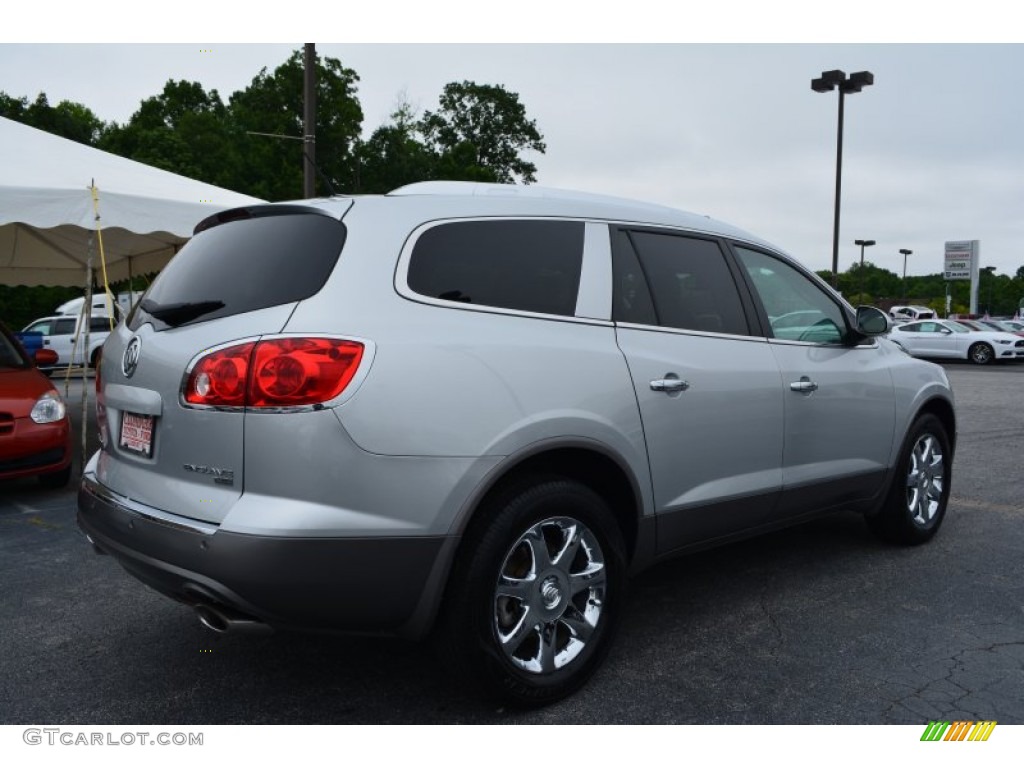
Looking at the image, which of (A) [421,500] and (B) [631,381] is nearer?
(A) [421,500]

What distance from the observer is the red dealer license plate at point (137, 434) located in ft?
9.61

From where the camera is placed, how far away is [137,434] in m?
3.00

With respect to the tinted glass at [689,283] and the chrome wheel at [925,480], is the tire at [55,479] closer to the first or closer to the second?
the tinted glass at [689,283]

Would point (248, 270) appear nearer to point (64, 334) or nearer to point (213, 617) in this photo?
point (213, 617)

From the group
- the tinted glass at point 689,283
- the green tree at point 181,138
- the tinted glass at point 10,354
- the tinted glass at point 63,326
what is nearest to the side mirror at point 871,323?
the tinted glass at point 689,283

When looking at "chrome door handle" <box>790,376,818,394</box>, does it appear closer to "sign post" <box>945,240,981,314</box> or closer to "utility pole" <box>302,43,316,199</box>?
"utility pole" <box>302,43,316,199</box>

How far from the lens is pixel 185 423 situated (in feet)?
9.05

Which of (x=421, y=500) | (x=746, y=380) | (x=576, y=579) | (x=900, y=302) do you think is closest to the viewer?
(x=421, y=500)

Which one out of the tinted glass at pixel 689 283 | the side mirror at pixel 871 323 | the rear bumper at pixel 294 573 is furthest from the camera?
the side mirror at pixel 871 323

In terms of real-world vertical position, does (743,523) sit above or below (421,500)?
below

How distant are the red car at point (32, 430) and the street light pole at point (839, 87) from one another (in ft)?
81.8

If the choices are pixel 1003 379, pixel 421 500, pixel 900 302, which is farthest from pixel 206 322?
pixel 900 302

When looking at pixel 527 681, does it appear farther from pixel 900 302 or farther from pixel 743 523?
pixel 900 302

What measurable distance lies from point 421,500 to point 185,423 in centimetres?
77
